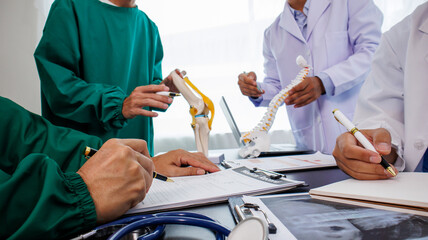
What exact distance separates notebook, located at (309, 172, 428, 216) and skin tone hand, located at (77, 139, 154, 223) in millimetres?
324

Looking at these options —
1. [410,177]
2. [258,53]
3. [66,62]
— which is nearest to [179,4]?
[258,53]

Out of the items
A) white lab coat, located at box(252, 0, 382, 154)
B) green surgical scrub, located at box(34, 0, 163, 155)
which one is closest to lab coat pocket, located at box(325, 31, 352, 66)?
white lab coat, located at box(252, 0, 382, 154)

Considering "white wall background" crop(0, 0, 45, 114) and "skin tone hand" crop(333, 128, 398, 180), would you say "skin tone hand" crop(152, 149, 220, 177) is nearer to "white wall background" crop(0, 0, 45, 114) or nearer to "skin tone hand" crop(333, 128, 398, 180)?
"skin tone hand" crop(333, 128, 398, 180)

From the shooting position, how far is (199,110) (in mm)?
956

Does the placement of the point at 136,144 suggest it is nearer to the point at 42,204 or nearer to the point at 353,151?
the point at 42,204

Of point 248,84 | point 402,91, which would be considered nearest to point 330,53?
point 248,84

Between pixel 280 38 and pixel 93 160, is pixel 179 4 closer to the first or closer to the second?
pixel 280 38

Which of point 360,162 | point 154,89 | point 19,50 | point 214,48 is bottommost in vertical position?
point 360,162

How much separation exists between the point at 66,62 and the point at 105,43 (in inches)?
8.9

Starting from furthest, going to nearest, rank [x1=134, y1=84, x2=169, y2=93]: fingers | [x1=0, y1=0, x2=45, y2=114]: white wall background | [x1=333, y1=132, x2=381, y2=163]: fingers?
[x1=0, y1=0, x2=45, y2=114]: white wall background, [x1=134, y1=84, x2=169, y2=93]: fingers, [x1=333, y1=132, x2=381, y2=163]: fingers

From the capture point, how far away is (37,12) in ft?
6.84

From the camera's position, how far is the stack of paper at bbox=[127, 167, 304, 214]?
1.48ft

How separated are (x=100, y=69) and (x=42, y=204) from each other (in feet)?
3.40

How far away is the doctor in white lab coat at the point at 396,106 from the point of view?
2.04 feet
